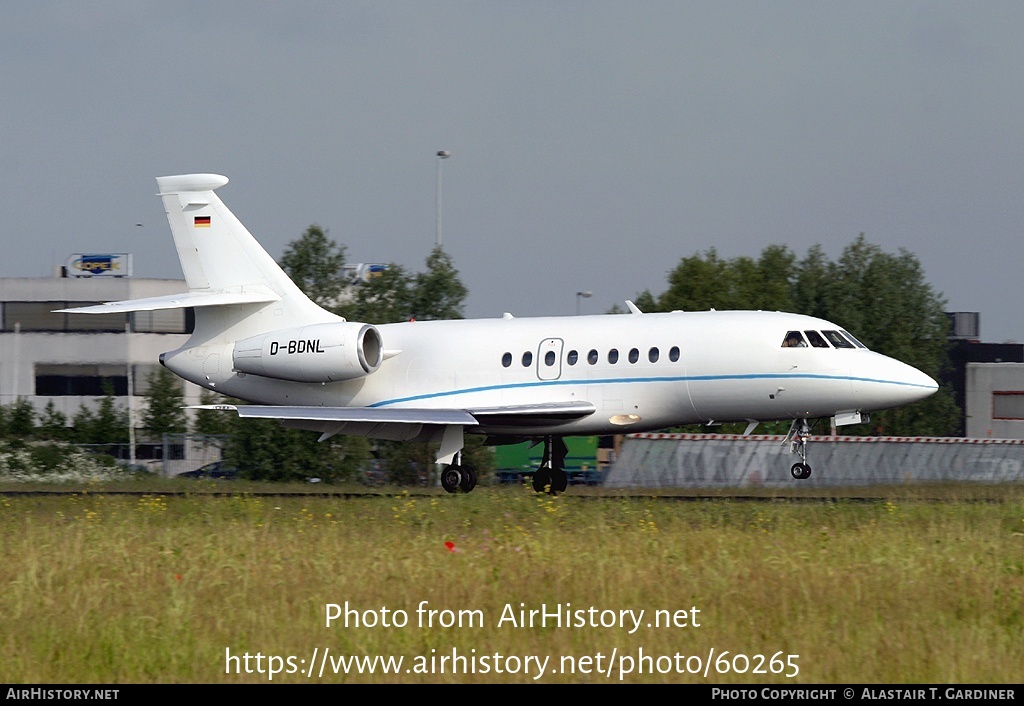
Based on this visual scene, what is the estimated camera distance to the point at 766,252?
2923 inches

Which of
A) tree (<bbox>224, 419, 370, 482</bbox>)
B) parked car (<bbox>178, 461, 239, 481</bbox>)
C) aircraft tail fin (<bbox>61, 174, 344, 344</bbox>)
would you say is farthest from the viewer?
parked car (<bbox>178, 461, 239, 481</bbox>)

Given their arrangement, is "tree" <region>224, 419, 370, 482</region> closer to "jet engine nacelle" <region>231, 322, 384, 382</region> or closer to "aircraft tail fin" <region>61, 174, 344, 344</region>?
"aircraft tail fin" <region>61, 174, 344, 344</region>

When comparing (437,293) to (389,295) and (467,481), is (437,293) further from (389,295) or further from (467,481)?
(467,481)

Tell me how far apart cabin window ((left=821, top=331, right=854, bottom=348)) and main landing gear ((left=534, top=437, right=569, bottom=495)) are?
5.56 meters

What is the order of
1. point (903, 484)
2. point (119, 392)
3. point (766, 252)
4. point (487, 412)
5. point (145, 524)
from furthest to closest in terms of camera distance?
point (766, 252)
point (119, 392)
point (903, 484)
point (487, 412)
point (145, 524)

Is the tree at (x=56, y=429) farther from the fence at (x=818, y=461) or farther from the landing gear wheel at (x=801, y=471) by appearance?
the landing gear wheel at (x=801, y=471)

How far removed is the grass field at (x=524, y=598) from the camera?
863cm

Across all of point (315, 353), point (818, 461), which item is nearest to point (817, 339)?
point (818, 461)

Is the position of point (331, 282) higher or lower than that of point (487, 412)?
higher

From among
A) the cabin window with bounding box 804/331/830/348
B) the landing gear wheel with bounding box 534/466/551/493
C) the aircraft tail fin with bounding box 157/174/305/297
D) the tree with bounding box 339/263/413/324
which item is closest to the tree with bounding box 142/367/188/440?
the tree with bounding box 339/263/413/324

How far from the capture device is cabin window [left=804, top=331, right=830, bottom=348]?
2258 cm
